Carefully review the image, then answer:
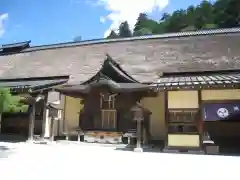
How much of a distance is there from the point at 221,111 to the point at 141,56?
20.4ft

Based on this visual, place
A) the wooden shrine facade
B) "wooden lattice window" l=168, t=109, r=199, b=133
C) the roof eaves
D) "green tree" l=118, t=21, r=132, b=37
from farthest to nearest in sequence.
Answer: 1. "green tree" l=118, t=21, r=132, b=37
2. the roof eaves
3. "wooden lattice window" l=168, t=109, r=199, b=133
4. the wooden shrine facade

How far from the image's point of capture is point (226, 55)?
1283 cm

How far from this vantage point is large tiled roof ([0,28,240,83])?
12719mm

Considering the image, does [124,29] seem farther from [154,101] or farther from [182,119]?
[182,119]

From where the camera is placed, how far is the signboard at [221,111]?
965 centimetres

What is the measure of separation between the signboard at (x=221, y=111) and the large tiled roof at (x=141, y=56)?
2650 mm

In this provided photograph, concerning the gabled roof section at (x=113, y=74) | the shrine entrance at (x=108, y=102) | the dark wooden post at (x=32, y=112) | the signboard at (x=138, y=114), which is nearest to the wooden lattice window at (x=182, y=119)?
the signboard at (x=138, y=114)

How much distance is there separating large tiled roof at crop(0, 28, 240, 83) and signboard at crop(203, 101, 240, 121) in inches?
104

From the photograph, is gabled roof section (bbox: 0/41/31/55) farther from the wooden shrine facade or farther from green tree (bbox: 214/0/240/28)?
green tree (bbox: 214/0/240/28)

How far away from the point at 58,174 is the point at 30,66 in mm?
12972

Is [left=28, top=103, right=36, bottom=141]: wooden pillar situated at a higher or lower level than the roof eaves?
lower

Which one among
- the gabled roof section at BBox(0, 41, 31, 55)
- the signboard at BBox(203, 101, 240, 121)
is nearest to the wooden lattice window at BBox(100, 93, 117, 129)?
the signboard at BBox(203, 101, 240, 121)

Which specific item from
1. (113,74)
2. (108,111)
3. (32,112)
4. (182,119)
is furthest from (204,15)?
(32,112)

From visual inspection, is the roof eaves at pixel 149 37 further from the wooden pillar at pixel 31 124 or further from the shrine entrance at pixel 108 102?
the wooden pillar at pixel 31 124
